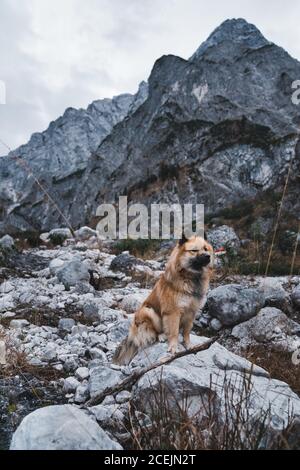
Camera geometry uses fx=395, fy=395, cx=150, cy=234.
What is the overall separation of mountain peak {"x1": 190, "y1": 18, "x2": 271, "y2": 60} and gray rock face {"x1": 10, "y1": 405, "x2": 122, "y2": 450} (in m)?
38.9

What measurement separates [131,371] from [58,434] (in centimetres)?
210

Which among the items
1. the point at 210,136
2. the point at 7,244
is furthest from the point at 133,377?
the point at 210,136

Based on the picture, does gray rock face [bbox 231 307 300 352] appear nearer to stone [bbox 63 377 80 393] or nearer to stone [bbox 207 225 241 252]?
stone [bbox 63 377 80 393]

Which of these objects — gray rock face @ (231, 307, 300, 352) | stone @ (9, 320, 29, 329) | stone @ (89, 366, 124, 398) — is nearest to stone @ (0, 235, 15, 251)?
stone @ (9, 320, 29, 329)

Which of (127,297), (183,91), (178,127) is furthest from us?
(183,91)

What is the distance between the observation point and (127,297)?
23.3 feet

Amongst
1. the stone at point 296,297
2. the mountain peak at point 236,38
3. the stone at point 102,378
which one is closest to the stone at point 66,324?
the stone at point 102,378

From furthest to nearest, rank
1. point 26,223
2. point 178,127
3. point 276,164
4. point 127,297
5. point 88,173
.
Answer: point 26,223 → point 88,173 → point 178,127 → point 276,164 → point 127,297

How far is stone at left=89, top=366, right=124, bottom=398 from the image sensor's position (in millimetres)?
3711

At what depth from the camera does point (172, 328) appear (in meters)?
3.96

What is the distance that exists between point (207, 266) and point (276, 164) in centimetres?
2007

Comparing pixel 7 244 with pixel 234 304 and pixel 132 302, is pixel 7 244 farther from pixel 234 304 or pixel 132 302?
pixel 234 304
